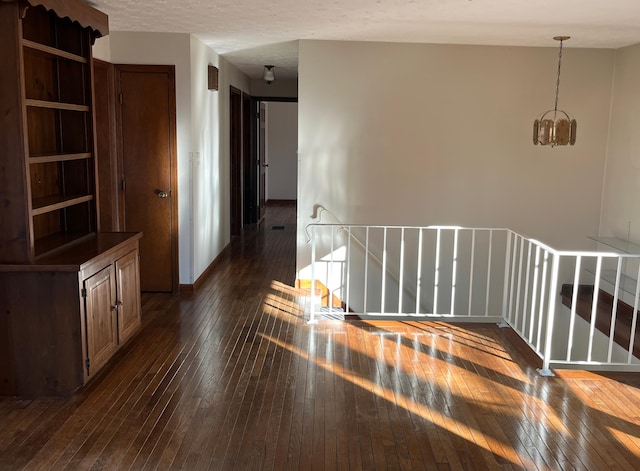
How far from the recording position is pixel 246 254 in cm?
777

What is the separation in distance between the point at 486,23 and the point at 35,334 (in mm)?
3901

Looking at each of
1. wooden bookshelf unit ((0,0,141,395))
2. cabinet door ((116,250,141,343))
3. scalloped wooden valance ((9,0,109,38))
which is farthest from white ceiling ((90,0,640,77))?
cabinet door ((116,250,141,343))

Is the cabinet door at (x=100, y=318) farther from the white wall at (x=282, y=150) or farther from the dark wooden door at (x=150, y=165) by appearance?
the white wall at (x=282, y=150)

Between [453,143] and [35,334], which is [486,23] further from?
[35,334]

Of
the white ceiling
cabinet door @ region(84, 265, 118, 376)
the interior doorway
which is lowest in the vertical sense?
cabinet door @ region(84, 265, 118, 376)

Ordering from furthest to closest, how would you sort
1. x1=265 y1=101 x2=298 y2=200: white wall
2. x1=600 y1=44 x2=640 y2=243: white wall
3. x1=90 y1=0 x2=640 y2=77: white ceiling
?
x1=265 y1=101 x2=298 y2=200: white wall
x1=600 y1=44 x2=640 y2=243: white wall
x1=90 y1=0 x2=640 y2=77: white ceiling

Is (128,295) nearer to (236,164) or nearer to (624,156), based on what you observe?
(624,156)

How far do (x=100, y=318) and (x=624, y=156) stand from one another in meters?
4.91

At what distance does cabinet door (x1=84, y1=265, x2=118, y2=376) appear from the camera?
352 cm

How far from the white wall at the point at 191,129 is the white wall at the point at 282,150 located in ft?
20.8

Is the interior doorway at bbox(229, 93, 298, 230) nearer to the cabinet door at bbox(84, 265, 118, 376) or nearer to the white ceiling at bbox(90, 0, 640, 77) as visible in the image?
the white ceiling at bbox(90, 0, 640, 77)

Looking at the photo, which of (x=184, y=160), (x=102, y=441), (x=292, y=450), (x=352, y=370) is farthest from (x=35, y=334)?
(x=184, y=160)

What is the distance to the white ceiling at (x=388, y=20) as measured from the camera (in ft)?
13.7

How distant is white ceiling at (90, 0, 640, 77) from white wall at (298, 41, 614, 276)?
0.23m
